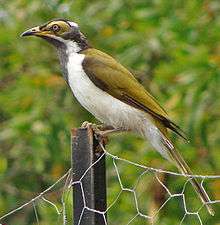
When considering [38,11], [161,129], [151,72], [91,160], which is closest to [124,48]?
[151,72]

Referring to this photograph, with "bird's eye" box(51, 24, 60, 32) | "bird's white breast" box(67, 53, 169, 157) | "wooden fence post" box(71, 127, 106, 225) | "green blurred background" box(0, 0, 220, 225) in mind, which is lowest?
"green blurred background" box(0, 0, 220, 225)

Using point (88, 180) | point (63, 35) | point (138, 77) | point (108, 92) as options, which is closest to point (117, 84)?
point (108, 92)

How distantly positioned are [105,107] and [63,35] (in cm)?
38

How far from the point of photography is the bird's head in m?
4.16

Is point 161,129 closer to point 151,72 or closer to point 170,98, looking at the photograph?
point 170,98

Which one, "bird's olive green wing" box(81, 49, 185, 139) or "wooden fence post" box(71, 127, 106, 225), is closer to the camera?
"wooden fence post" box(71, 127, 106, 225)

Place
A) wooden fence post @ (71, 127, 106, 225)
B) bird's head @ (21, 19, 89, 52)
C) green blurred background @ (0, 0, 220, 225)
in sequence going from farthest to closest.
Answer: green blurred background @ (0, 0, 220, 225), bird's head @ (21, 19, 89, 52), wooden fence post @ (71, 127, 106, 225)

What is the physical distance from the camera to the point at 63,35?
4.23m

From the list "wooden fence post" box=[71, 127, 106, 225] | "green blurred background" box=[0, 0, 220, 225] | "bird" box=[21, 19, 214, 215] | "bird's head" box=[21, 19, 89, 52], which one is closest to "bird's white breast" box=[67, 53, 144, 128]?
"bird" box=[21, 19, 214, 215]

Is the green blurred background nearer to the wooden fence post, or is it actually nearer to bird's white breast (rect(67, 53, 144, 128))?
bird's white breast (rect(67, 53, 144, 128))

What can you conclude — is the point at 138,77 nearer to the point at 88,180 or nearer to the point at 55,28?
the point at 55,28

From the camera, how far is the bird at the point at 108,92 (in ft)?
13.3

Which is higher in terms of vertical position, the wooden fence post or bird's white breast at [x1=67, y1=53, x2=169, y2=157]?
the wooden fence post

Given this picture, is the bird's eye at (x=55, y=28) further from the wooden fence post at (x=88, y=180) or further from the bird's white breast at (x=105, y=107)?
the wooden fence post at (x=88, y=180)
